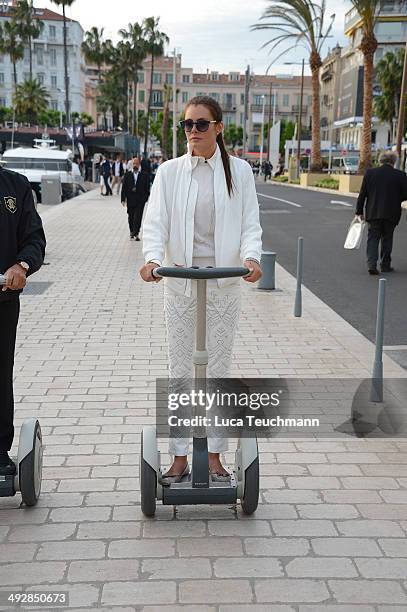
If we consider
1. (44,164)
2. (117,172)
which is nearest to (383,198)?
(44,164)

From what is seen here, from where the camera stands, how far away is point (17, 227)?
138 inches

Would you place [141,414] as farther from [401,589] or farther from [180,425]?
[401,589]

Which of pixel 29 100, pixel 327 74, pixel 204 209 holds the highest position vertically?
pixel 327 74

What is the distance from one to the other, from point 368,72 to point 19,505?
32524mm

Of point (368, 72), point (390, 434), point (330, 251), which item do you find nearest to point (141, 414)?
point (390, 434)

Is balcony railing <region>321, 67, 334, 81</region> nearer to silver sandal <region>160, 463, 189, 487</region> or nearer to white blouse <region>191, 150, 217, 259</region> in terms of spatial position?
white blouse <region>191, 150, 217, 259</region>

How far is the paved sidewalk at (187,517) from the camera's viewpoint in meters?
2.96

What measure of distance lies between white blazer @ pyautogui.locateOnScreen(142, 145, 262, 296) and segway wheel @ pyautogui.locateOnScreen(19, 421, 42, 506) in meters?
1.05

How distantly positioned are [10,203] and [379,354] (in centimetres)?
301

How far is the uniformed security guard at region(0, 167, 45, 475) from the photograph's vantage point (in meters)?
3.41

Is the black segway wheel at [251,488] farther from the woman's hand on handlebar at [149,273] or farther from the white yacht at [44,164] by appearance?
the white yacht at [44,164]

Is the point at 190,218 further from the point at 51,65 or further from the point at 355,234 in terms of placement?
the point at 51,65

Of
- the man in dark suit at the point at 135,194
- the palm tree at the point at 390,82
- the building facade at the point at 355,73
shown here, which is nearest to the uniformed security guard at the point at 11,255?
the man in dark suit at the point at 135,194

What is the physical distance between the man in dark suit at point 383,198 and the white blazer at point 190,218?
8.07 metres
